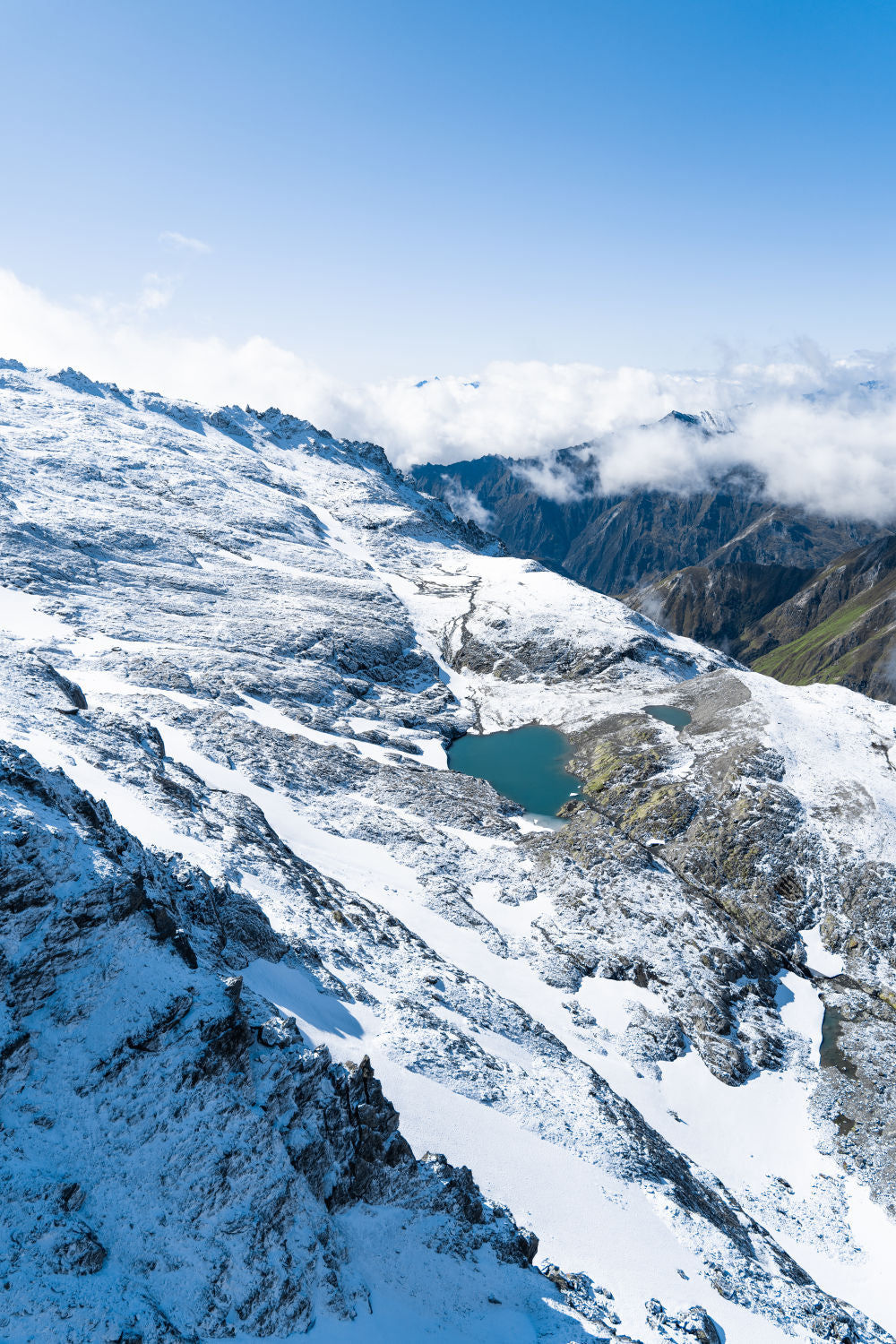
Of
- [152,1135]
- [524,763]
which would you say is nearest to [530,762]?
[524,763]

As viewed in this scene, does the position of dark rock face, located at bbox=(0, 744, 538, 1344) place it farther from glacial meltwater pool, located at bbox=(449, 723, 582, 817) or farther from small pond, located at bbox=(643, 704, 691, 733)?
small pond, located at bbox=(643, 704, 691, 733)

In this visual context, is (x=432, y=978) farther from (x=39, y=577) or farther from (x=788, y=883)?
(x=39, y=577)

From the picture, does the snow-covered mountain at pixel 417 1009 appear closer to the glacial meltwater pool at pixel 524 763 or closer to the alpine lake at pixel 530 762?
the alpine lake at pixel 530 762

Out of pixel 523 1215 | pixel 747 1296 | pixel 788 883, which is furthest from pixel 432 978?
pixel 788 883

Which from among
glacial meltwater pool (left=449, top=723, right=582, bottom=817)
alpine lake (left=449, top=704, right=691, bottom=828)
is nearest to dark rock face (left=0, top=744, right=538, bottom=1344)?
alpine lake (left=449, top=704, right=691, bottom=828)

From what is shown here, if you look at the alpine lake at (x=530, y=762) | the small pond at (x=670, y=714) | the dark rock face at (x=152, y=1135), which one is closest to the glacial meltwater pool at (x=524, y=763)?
the alpine lake at (x=530, y=762)
